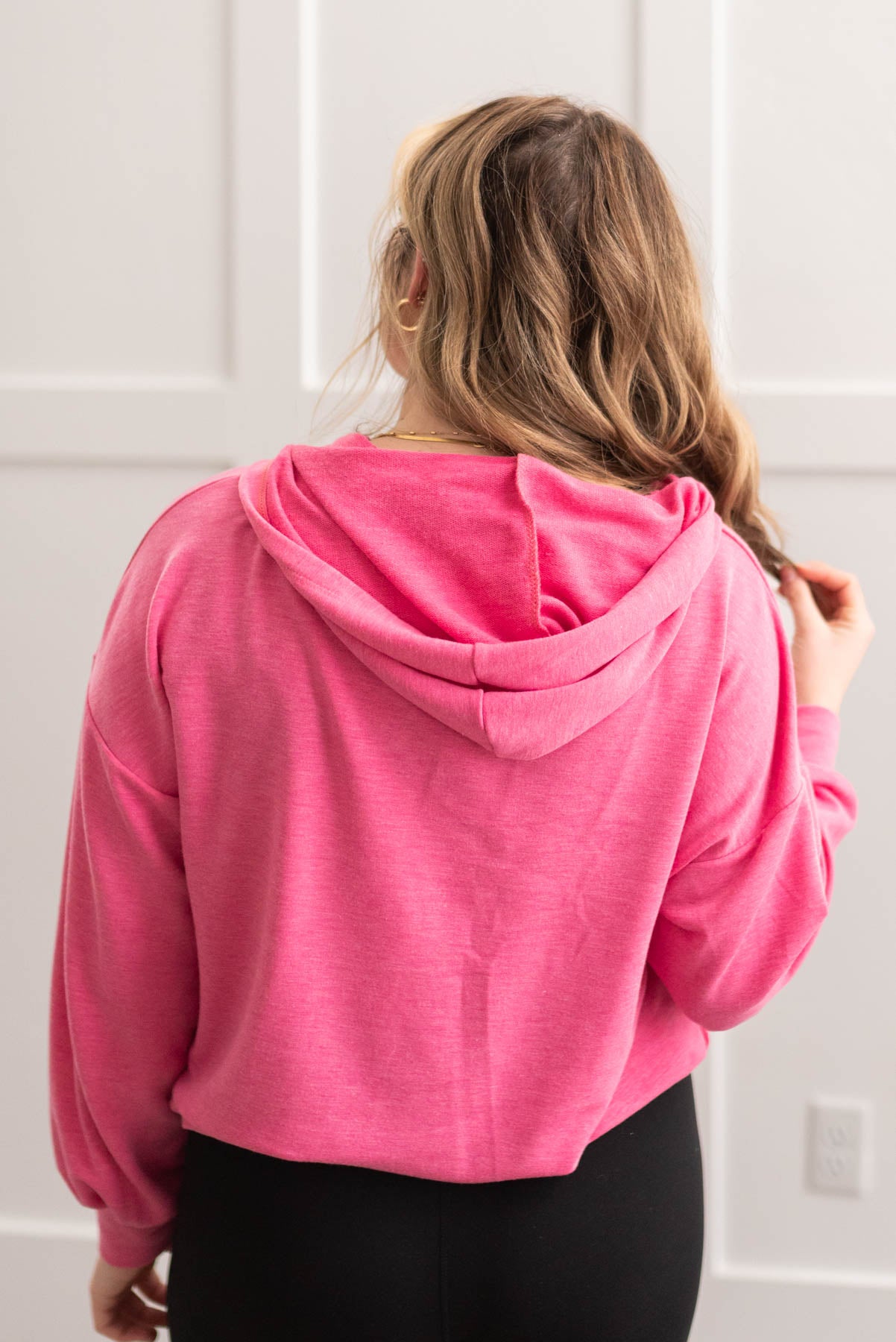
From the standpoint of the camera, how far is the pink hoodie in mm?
677

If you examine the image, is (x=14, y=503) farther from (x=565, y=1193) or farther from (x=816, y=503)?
(x=565, y=1193)

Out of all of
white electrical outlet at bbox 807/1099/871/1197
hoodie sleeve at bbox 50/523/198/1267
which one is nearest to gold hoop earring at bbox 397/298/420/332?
hoodie sleeve at bbox 50/523/198/1267

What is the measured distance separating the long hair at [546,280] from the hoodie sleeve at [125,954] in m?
0.25

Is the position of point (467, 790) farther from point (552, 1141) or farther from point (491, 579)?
point (552, 1141)

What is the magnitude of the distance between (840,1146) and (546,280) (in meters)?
1.28

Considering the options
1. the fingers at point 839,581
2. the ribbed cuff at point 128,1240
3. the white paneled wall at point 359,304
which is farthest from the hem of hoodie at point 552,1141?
the white paneled wall at point 359,304

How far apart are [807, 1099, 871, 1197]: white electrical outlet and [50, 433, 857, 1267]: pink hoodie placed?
85cm

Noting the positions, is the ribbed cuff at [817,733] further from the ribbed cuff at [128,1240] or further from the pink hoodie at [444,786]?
the ribbed cuff at [128,1240]

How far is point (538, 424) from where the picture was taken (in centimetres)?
72

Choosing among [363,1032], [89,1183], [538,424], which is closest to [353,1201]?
[363,1032]

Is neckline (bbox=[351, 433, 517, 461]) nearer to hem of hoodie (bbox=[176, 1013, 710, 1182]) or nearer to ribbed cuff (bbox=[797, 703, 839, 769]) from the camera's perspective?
ribbed cuff (bbox=[797, 703, 839, 769])

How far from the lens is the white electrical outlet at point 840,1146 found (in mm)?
1510

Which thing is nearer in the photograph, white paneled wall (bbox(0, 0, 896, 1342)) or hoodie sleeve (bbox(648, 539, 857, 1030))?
hoodie sleeve (bbox(648, 539, 857, 1030))

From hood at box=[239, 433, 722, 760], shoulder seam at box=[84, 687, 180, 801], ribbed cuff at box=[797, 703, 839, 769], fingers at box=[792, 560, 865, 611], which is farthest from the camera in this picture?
fingers at box=[792, 560, 865, 611]
